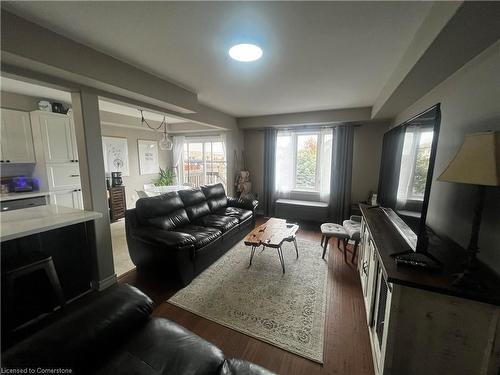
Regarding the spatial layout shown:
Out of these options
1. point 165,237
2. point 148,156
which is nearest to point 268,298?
point 165,237

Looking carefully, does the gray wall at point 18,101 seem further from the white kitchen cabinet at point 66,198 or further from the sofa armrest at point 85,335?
the sofa armrest at point 85,335

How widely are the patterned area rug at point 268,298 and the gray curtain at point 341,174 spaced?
1.73m

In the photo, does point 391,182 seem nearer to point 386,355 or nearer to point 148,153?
point 386,355

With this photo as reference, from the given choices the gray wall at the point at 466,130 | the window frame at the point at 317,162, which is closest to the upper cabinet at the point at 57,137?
the window frame at the point at 317,162

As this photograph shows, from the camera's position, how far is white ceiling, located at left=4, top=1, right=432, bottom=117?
1317mm

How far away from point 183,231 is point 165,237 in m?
0.53

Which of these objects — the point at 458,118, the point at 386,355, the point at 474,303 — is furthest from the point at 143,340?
the point at 458,118

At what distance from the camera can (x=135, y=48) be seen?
1822 mm

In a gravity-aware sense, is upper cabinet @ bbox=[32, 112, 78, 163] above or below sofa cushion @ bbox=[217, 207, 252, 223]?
above

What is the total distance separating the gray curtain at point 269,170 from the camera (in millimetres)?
4902

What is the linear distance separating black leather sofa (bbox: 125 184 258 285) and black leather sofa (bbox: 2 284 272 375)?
1.09 meters

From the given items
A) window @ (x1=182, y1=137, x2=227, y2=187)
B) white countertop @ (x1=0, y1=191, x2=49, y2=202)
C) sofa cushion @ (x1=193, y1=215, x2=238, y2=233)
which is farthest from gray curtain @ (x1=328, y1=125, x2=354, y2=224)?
white countertop @ (x1=0, y1=191, x2=49, y2=202)

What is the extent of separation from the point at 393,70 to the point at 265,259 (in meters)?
2.77

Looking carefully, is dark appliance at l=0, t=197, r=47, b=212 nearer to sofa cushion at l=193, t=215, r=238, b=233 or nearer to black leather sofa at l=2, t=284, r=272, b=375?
sofa cushion at l=193, t=215, r=238, b=233
